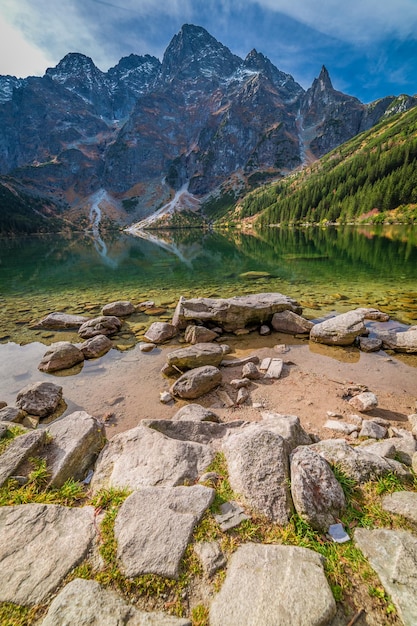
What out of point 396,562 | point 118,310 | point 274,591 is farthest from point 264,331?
point 274,591

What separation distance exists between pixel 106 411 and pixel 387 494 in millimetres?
7608

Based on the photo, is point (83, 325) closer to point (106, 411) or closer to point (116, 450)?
point (106, 411)

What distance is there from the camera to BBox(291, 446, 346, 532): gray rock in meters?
3.85

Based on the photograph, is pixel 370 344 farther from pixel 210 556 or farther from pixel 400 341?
pixel 210 556

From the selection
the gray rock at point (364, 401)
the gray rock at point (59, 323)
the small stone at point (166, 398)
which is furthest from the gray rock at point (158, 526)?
the gray rock at point (59, 323)

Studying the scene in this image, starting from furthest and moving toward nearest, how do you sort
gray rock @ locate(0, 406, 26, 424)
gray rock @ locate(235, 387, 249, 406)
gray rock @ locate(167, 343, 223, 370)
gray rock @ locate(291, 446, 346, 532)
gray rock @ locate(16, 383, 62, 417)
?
gray rock @ locate(167, 343, 223, 370), gray rock @ locate(235, 387, 249, 406), gray rock @ locate(16, 383, 62, 417), gray rock @ locate(0, 406, 26, 424), gray rock @ locate(291, 446, 346, 532)

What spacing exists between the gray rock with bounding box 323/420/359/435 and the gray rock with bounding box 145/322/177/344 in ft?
27.6

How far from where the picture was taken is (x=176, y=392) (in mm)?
9430

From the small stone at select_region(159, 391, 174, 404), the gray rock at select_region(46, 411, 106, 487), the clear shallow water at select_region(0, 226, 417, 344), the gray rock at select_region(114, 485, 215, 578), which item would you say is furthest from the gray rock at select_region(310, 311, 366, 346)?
the gray rock at select_region(46, 411, 106, 487)

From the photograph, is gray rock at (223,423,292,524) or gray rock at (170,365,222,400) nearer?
gray rock at (223,423,292,524)

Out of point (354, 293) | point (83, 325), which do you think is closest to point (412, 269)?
point (354, 293)

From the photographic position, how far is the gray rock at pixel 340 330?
477 inches

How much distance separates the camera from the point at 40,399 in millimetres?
8805

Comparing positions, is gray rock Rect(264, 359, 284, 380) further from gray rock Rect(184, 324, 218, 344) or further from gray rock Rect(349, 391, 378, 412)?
gray rock Rect(184, 324, 218, 344)
